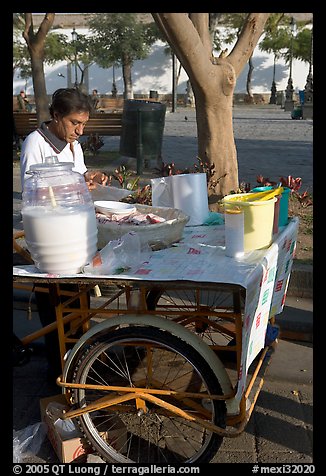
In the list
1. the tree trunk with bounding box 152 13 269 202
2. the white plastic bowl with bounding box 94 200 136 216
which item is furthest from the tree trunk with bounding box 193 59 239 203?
the white plastic bowl with bounding box 94 200 136 216

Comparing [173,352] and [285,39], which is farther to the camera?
[285,39]

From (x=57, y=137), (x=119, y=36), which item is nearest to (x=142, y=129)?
(x=57, y=137)

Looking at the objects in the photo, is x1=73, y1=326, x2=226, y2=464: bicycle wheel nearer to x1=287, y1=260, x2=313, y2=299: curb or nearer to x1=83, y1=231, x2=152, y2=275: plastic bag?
x1=83, y1=231, x2=152, y2=275: plastic bag

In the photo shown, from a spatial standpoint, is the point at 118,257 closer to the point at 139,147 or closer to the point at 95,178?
the point at 95,178

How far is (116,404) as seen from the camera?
2795 millimetres

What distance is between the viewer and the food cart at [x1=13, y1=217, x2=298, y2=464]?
99.7 inches

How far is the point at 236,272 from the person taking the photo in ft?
8.29

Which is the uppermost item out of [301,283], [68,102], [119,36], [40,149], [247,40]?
[119,36]

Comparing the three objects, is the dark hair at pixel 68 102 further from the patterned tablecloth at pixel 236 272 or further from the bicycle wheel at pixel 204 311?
the bicycle wheel at pixel 204 311

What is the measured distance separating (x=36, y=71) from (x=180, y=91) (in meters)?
41.9

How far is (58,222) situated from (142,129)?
805 centimetres

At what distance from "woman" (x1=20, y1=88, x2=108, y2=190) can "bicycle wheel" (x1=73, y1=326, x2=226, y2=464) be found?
110cm
